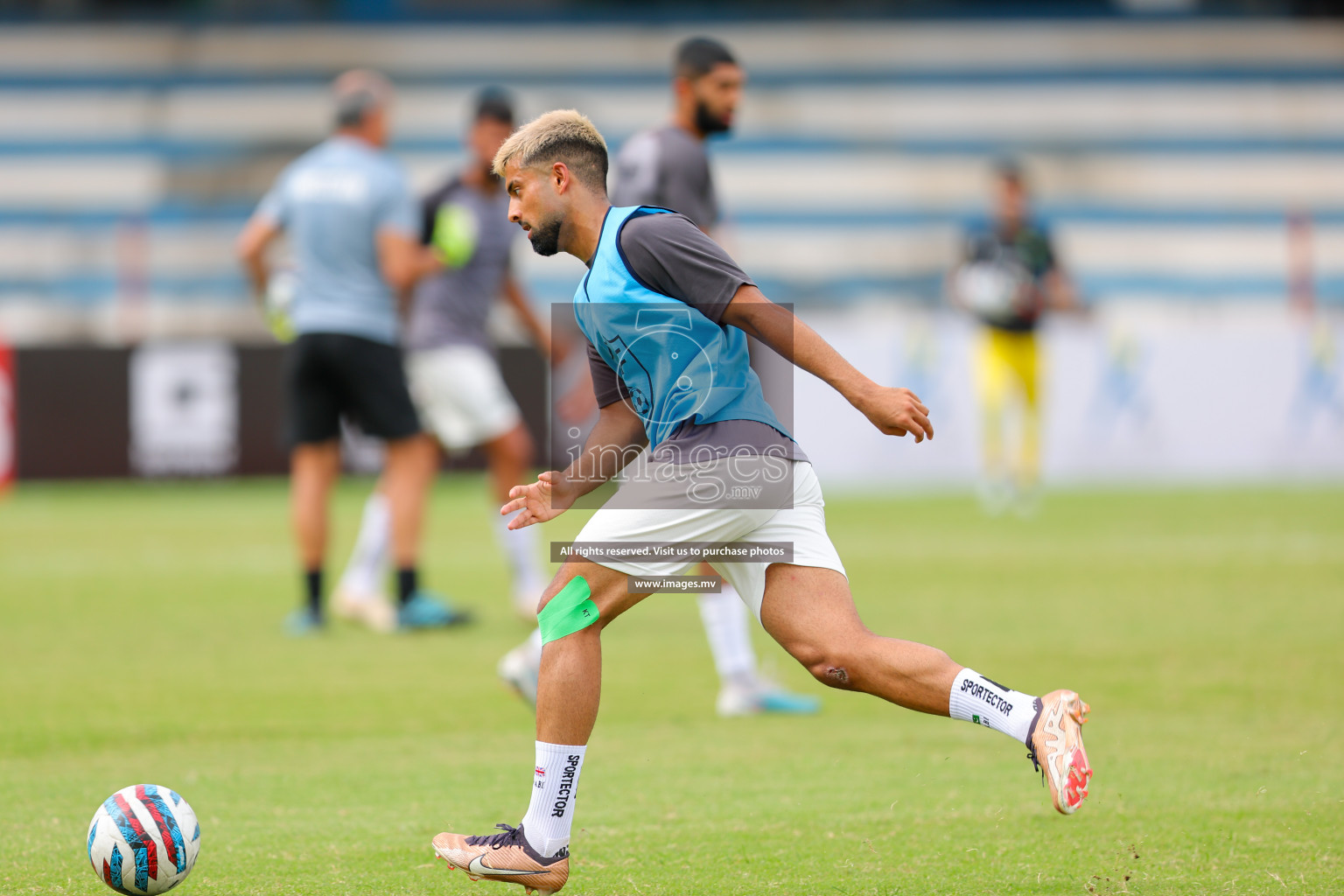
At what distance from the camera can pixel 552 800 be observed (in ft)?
11.5

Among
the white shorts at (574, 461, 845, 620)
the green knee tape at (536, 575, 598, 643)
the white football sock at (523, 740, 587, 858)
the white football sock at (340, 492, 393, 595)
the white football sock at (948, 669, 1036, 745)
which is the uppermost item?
the white shorts at (574, 461, 845, 620)

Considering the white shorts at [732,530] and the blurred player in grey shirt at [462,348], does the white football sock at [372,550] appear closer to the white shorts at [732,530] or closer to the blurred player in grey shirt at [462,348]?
the blurred player in grey shirt at [462,348]

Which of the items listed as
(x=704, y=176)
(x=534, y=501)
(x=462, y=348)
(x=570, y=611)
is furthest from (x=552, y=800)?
(x=462, y=348)

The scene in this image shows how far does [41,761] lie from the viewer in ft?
16.0

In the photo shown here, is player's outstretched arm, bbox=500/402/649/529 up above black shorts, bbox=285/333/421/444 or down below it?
above

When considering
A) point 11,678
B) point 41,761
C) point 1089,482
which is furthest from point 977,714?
point 1089,482

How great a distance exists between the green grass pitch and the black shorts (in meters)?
1.02

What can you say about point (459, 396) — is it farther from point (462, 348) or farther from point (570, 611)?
point (570, 611)

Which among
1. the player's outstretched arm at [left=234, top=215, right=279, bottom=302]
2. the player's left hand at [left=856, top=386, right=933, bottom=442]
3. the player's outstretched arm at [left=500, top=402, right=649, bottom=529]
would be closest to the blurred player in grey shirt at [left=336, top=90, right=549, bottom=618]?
the player's outstretched arm at [left=234, top=215, right=279, bottom=302]

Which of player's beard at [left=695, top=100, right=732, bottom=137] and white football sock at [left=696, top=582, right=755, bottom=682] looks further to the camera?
player's beard at [left=695, top=100, right=732, bottom=137]

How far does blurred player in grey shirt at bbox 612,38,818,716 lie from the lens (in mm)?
5680

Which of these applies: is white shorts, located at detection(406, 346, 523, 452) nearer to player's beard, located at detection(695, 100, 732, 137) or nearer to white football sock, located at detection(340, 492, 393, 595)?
white football sock, located at detection(340, 492, 393, 595)


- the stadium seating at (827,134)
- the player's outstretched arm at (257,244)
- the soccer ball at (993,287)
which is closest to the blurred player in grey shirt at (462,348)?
the player's outstretched arm at (257,244)

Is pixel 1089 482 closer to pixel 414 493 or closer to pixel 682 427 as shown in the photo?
pixel 414 493
